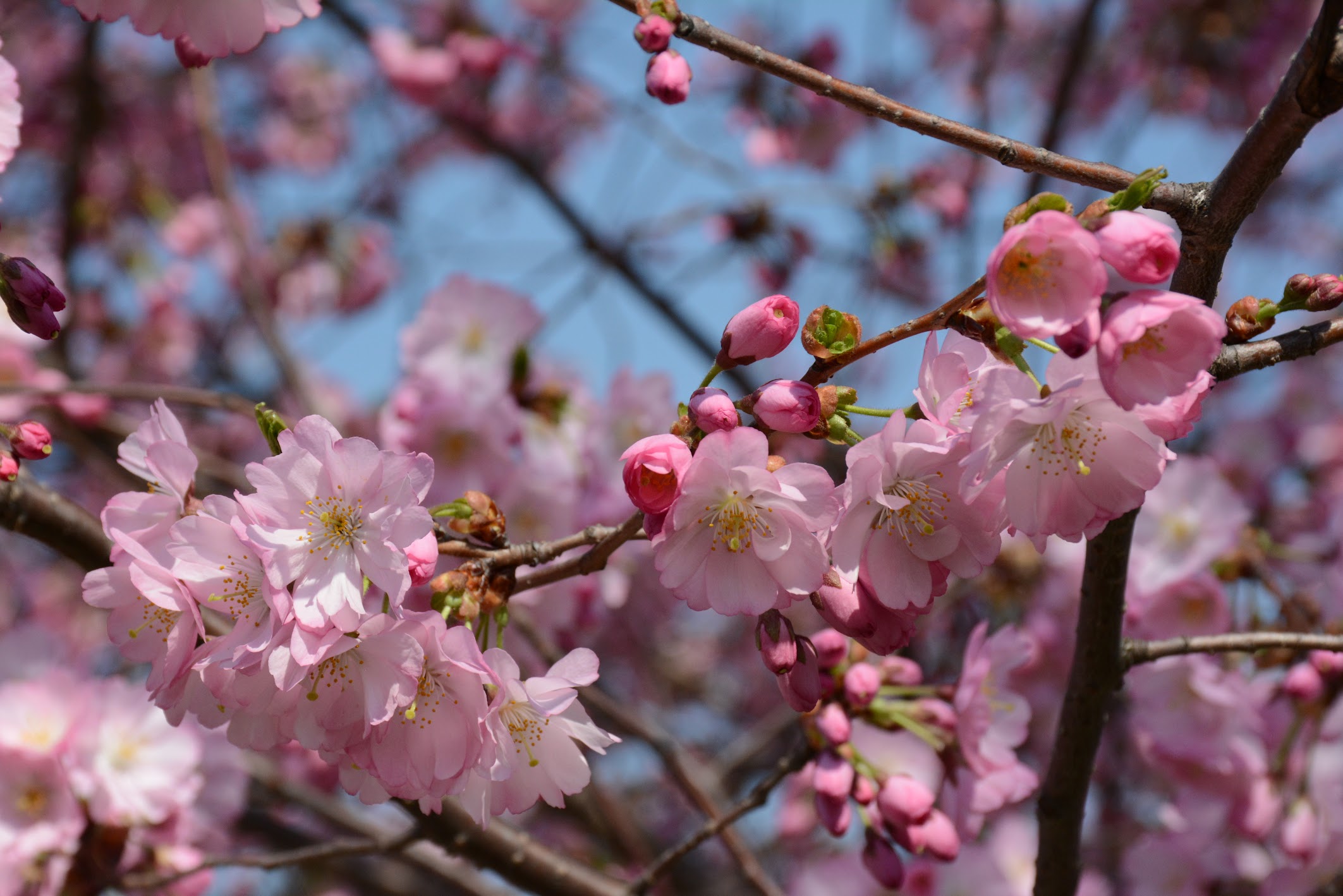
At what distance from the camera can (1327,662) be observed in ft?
7.02

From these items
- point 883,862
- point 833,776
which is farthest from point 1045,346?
point 883,862

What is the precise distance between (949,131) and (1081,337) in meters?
0.35

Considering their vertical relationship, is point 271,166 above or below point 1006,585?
below

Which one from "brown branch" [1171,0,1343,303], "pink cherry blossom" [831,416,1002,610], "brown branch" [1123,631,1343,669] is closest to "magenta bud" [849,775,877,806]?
"brown branch" [1123,631,1343,669]

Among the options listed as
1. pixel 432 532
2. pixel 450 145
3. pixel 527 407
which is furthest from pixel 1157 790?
pixel 450 145

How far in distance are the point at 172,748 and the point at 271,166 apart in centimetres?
534

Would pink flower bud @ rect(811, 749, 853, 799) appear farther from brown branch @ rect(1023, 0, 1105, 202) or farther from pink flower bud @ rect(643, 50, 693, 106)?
brown branch @ rect(1023, 0, 1105, 202)

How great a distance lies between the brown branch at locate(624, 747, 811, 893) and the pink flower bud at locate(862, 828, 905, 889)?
0.61 ft

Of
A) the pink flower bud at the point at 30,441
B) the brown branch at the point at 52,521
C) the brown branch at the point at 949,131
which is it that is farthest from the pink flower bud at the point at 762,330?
the brown branch at the point at 52,521

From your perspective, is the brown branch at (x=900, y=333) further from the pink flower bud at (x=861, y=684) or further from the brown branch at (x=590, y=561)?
the pink flower bud at (x=861, y=684)

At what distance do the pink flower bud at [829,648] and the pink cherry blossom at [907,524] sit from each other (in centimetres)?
44

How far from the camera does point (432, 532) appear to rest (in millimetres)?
1258

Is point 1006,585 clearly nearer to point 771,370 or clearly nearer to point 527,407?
point 771,370

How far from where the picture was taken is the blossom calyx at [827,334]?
49.4 inches
